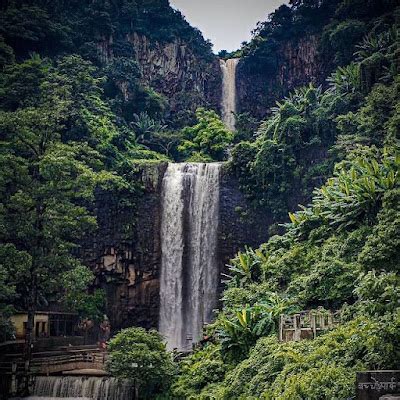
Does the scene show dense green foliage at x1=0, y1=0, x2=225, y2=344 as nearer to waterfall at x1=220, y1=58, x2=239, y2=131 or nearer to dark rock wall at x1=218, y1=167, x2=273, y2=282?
waterfall at x1=220, y1=58, x2=239, y2=131

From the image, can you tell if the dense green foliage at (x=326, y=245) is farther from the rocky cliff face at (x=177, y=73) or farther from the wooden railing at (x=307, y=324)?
the rocky cliff face at (x=177, y=73)

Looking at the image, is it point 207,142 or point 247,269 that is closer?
point 247,269

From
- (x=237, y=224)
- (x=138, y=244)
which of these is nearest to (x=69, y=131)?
(x=138, y=244)

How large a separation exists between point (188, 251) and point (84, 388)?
1054cm

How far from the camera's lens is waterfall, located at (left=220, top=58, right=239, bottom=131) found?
41.3 metres

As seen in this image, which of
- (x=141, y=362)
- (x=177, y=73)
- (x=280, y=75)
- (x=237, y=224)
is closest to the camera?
(x=141, y=362)

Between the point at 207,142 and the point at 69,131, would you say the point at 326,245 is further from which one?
the point at 207,142

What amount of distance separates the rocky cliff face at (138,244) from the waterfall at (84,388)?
864 centimetres

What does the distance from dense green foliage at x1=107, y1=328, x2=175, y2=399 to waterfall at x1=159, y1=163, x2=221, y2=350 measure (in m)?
7.38

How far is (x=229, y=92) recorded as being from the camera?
136 feet

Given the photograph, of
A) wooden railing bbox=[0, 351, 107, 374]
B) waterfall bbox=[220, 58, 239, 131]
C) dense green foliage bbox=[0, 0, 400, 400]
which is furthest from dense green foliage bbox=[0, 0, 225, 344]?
waterfall bbox=[220, 58, 239, 131]

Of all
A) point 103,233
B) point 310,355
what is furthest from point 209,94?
point 310,355

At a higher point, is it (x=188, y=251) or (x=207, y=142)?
(x=207, y=142)

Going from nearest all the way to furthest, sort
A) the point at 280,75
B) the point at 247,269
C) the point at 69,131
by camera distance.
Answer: the point at 247,269 → the point at 69,131 → the point at 280,75
